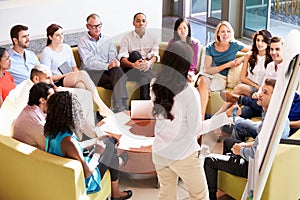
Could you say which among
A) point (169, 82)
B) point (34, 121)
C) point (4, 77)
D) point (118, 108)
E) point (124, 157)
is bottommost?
point (124, 157)

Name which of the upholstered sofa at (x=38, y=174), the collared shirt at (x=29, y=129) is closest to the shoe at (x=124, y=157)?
the upholstered sofa at (x=38, y=174)

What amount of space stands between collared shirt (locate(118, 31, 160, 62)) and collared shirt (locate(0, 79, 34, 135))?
69.8 inches

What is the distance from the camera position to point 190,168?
13.6ft

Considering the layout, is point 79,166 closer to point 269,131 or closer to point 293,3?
point 269,131

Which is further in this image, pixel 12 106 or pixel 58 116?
pixel 12 106

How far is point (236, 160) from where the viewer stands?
182 inches

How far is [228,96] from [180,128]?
233 centimetres

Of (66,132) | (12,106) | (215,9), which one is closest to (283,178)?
(66,132)

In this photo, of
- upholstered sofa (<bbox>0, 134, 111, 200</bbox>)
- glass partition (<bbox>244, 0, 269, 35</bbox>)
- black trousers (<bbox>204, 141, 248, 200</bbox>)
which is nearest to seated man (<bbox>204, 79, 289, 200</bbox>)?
black trousers (<bbox>204, 141, 248, 200</bbox>)

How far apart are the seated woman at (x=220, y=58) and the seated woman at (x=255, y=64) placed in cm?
22

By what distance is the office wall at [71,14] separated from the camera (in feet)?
23.5

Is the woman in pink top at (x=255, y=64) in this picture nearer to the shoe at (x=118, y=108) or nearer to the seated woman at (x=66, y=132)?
the shoe at (x=118, y=108)

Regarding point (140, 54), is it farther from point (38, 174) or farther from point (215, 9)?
point (215, 9)

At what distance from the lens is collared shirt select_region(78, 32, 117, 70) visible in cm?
668
